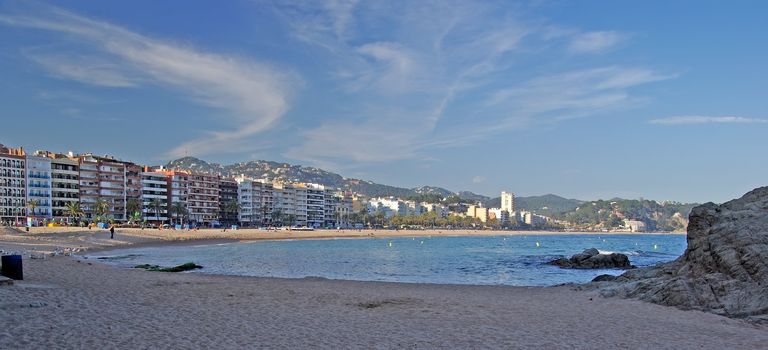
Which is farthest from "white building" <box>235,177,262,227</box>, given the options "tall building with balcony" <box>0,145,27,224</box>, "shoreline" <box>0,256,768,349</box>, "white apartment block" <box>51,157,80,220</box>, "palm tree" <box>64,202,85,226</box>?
"shoreline" <box>0,256,768,349</box>

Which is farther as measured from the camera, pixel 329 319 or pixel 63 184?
pixel 63 184

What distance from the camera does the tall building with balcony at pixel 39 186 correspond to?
103556 millimetres

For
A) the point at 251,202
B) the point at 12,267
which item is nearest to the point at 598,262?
the point at 12,267

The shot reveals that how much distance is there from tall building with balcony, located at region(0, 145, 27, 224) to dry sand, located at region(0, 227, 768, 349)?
94413 mm

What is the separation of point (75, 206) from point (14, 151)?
15.8 m

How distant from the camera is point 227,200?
160 meters

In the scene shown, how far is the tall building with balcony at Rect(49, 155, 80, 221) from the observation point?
107750 mm

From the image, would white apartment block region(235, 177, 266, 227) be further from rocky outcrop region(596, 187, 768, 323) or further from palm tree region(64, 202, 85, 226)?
rocky outcrop region(596, 187, 768, 323)

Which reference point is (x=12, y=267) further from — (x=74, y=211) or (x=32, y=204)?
(x=74, y=211)

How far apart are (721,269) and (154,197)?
128573 mm

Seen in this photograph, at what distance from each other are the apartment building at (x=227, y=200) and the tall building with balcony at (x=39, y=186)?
47.7 m

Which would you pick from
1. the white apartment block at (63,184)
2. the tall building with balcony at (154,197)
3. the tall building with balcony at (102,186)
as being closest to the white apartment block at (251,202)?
the tall building with balcony at (154,197)

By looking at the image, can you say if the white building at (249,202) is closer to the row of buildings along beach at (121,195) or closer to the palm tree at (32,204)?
the row of buildings along beach at (121,195)

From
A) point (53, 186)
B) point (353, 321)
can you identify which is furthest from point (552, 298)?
point (53, 186)
